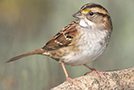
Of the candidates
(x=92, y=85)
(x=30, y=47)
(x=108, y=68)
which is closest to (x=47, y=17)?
(x=30, y=47)

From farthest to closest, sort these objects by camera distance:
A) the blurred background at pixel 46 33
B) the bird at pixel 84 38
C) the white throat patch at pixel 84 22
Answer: the blurred background at pixel 46 33 < the white throat patch at pixel 84 22 < the bird at pixel 84 38

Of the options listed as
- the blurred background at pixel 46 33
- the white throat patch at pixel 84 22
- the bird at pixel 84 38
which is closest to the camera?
the bird at pixel 84 38

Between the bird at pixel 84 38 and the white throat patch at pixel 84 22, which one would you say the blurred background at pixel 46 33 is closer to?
the bird at pixel 84 38

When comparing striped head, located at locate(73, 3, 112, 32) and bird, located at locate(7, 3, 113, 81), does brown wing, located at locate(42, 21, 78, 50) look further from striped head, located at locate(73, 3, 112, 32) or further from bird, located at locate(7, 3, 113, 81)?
striped head, located at locate(73, 3, 112, 32)

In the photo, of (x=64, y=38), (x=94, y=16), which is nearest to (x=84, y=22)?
(x=94, y=16)

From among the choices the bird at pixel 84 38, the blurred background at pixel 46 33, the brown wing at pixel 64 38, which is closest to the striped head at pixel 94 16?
the bird at pixel 84 38

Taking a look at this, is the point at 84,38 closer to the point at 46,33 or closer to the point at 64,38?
the point at 64,38
